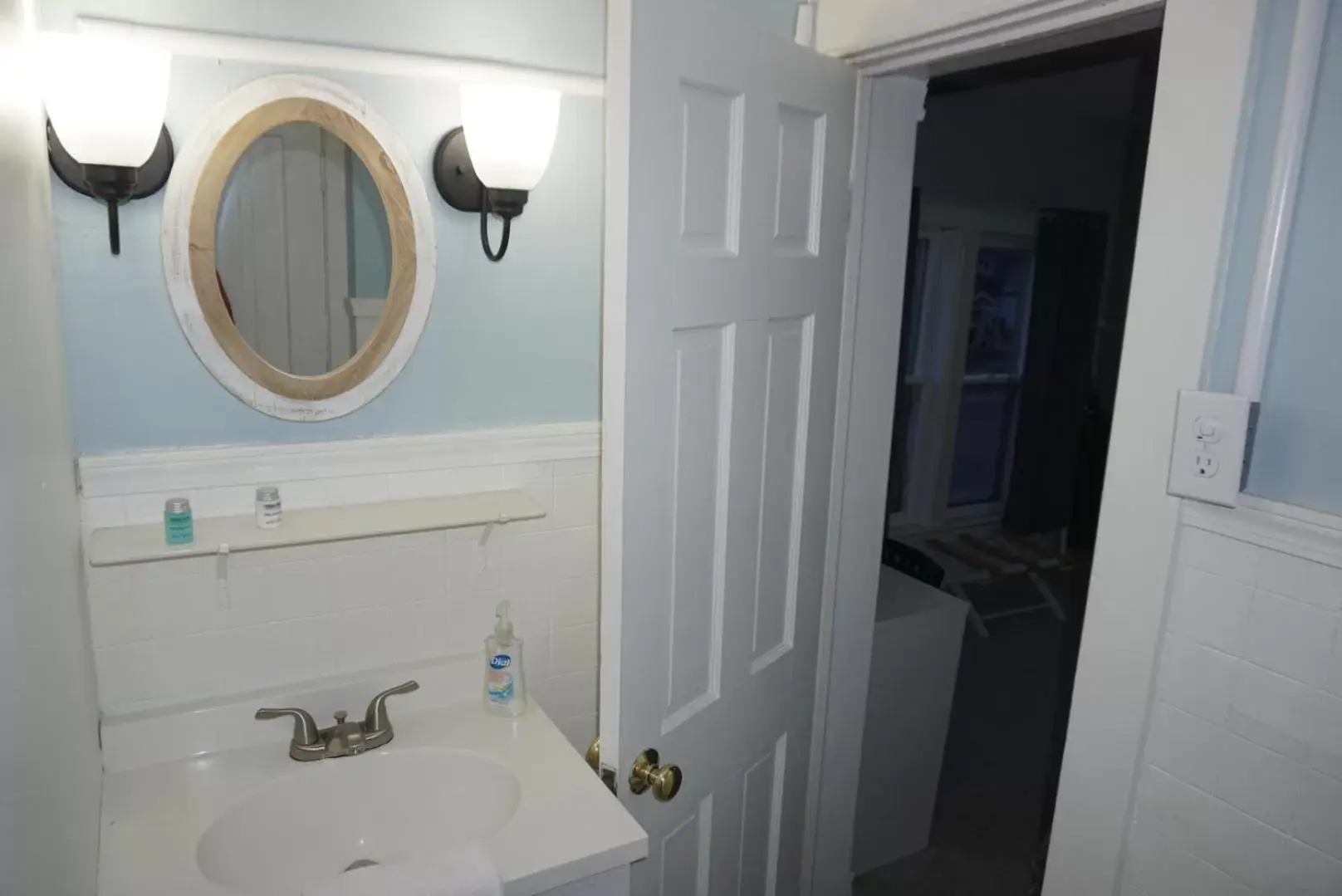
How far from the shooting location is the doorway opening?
3133 mm

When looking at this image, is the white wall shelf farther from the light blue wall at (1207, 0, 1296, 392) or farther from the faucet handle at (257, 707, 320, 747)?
the light blue wall at (1207, 0, 1296, 392)

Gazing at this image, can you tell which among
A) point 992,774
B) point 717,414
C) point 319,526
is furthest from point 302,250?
point 992,774

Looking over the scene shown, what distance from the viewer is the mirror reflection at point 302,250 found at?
1.30m

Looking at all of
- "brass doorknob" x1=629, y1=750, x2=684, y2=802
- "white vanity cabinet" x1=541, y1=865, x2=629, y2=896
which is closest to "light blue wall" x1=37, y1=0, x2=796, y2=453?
"brass doorknob" x1=629, y1=750, x2=684, y2=802

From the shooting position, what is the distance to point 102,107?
3.58 feet

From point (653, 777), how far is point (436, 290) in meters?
0.84

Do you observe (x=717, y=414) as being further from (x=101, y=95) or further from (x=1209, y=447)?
(x=101, y=95)

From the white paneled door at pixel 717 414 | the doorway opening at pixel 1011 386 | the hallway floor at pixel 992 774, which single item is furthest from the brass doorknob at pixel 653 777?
the doorway opening at pixel 1011 386

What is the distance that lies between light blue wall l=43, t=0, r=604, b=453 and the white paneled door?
38 cm

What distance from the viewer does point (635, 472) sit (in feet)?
3.73

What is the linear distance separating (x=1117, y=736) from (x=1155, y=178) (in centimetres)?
74

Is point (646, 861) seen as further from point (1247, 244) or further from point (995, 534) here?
point (995, 534)

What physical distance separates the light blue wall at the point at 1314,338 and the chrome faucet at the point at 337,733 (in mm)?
1302

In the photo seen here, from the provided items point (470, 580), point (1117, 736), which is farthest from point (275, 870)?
point (1117, 736)
